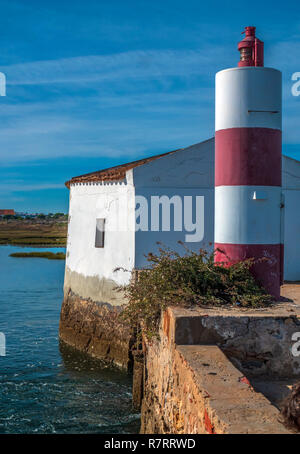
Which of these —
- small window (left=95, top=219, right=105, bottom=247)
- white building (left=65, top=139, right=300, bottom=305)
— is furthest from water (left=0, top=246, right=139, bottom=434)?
small window (left=95, top=219, right=105, bottom=247)

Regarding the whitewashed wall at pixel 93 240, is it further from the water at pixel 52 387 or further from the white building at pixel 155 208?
the water at pixel 52 387

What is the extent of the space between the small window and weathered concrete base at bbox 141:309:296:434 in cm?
621

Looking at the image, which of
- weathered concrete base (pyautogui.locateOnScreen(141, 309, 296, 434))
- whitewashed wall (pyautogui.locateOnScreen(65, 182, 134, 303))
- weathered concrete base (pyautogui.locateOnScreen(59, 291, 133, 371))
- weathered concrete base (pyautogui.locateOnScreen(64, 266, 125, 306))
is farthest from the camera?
weathered concrete base (pyautogui.locateOnScreen(64, 266, 125, 306))

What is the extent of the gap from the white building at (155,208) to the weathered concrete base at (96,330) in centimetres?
51

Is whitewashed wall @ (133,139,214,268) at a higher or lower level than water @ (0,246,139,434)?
higher

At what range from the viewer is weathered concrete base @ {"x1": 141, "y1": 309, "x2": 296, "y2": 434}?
3.56 m

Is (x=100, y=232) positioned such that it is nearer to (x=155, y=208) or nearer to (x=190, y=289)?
(x=155, y=208)

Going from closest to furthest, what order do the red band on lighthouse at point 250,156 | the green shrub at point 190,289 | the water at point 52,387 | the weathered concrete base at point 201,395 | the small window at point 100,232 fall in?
the weathered concrete base at point 201,395
the green shrub at point 190,289
the red band on lighthouse at point 250,156
the water at point 52,387
the small window at point 100,232

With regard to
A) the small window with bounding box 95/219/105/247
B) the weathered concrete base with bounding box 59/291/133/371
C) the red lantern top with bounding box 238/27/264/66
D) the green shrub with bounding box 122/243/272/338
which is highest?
the red lantern top with bounding box 238/27/264/66

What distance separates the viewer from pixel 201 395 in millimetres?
4156

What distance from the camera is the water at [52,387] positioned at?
952 centimetres

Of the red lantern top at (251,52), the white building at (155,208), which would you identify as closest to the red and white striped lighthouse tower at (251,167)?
the red lantern top at (251,52)

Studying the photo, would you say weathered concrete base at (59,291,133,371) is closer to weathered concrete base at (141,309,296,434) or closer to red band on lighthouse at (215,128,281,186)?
weathered concrete base at (141,309,296,434)
